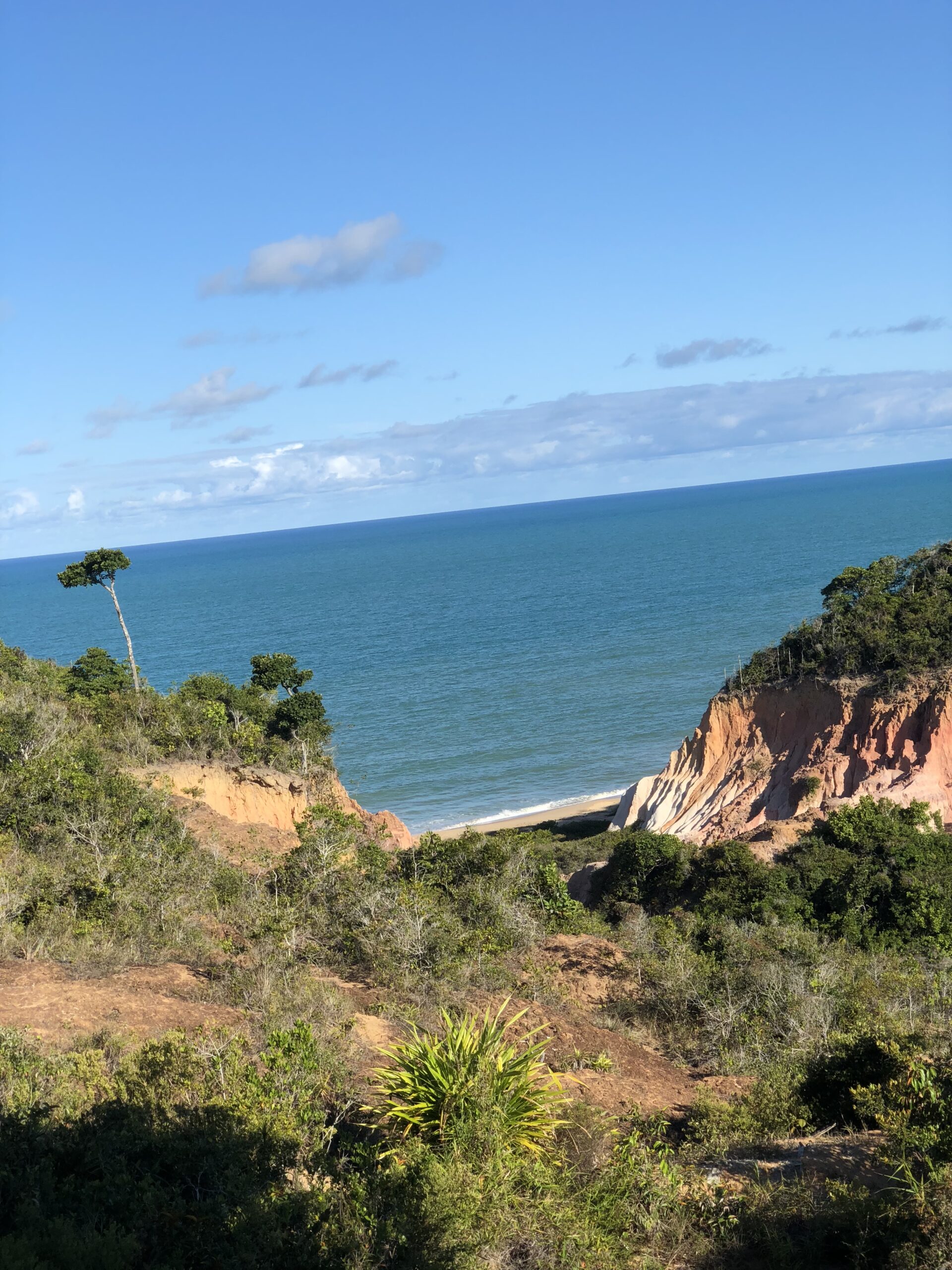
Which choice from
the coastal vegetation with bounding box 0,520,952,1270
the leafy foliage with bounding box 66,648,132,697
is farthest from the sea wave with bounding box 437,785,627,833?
the coastal vegetation with bounding box 0,520,952,1270

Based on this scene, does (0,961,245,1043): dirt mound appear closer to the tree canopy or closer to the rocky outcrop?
the rocky outcrop

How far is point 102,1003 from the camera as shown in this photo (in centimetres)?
1016

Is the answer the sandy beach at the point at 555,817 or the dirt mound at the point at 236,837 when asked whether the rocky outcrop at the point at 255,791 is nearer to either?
the dirt mound at the point at 236,837

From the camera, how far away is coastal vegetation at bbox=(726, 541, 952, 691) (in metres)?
30.8

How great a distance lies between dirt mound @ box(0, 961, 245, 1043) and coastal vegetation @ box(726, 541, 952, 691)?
26637mm

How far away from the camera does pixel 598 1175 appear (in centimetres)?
746

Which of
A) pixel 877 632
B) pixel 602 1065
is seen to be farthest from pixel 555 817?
pixel 602 1065

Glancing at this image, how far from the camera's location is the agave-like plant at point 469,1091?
304 inches

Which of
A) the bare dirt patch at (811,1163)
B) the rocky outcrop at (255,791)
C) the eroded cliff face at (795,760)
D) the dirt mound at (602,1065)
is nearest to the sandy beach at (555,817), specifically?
the eroded cliff face at (795,760)

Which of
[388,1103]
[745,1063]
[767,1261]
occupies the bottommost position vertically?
[745,1063]

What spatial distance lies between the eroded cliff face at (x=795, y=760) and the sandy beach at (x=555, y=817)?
2548mm

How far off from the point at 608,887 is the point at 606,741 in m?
24.6

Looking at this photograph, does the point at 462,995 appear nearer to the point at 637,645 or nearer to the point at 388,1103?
the point at 388,1103

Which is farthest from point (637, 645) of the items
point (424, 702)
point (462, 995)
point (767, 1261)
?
point (767, 1261)
